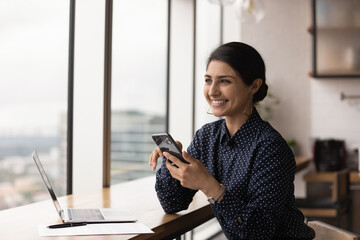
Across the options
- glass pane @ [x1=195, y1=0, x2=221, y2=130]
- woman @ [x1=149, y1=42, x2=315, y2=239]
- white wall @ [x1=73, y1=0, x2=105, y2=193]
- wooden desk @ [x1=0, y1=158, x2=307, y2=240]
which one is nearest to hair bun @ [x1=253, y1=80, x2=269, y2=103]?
woman @ [x1=149, y1=42, x2=315, y2=239]

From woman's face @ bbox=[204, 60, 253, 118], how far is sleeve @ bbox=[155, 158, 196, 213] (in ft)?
1.08

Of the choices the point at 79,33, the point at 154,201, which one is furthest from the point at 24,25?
the point at 154,201

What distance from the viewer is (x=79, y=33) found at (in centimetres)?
303

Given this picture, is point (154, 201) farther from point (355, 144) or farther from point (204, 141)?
point (355, 144)

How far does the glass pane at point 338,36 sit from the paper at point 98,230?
386cm

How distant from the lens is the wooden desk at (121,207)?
1745 mm

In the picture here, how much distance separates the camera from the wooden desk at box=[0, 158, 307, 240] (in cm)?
175

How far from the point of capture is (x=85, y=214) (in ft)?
6.34

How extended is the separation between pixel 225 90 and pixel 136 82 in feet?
7.09

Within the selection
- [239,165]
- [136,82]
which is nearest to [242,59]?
[239,165]

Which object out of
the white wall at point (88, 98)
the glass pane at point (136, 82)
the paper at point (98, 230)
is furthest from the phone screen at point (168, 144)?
the glass pane at point (136, 82)

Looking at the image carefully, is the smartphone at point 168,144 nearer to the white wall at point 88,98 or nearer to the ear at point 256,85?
the ear at point 256,85

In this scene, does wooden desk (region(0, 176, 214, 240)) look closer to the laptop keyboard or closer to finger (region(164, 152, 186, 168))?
the laptop keyboard

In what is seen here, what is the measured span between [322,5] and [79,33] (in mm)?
→ 3015
